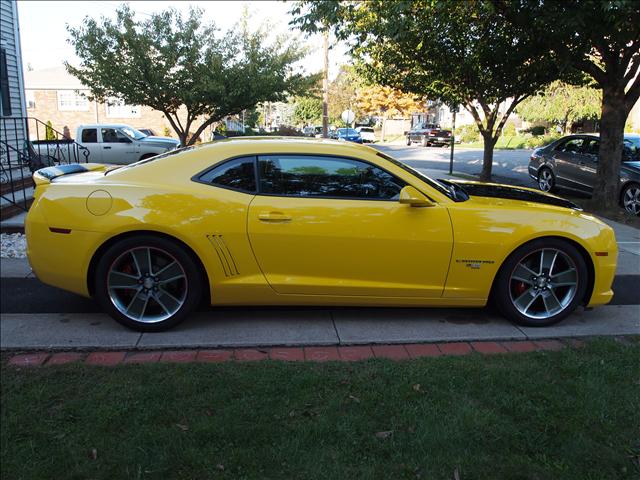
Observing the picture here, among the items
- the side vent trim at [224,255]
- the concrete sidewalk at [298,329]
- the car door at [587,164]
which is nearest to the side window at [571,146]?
the car door at [587,164]

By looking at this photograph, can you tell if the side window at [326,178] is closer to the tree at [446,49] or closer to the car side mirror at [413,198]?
the car side mirror at [413,198]

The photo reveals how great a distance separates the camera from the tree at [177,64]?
11.8 metres

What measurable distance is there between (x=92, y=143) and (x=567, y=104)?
103 ft

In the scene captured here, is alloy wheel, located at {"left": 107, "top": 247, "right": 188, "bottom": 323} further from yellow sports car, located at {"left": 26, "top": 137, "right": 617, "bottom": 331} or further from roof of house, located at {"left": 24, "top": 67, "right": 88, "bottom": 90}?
roof of house, located at {"left": 24, "top": 67, "right": 88, "bottom": 90}

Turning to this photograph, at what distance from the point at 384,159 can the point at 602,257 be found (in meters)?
1.91

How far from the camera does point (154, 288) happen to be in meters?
4.05

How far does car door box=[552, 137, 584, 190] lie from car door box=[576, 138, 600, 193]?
3.0 inches

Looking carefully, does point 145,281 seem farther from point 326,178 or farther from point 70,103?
point 70,103

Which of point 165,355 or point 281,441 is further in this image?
point 165,355

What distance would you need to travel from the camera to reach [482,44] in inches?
470

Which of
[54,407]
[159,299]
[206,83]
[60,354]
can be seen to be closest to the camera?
[54,407]

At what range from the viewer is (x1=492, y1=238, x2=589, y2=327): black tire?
4199 millimetres

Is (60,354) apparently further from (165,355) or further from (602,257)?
(602,257)

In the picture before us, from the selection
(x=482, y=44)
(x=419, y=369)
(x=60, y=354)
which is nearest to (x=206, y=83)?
(x=482, y=44)
